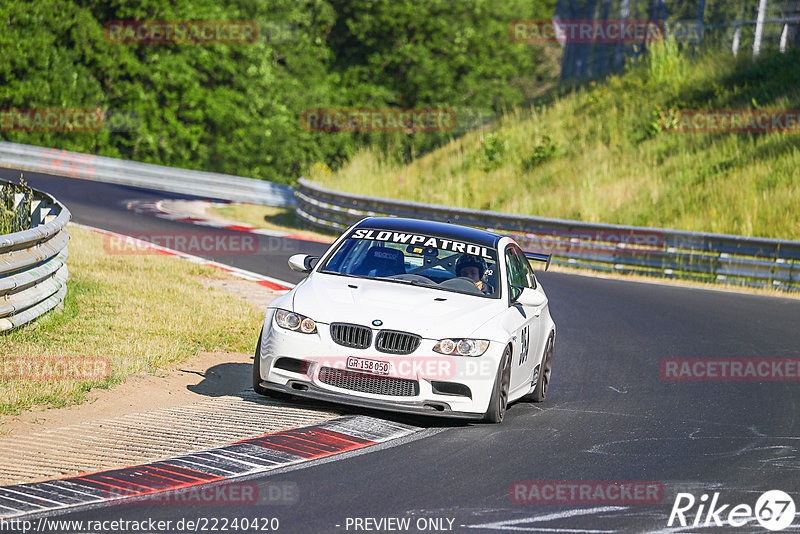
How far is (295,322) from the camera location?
28.6 ft

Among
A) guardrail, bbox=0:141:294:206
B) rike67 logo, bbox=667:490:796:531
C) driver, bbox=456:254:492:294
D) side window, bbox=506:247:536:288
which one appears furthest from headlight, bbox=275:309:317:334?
guardrail, bbox=0:141:294:206

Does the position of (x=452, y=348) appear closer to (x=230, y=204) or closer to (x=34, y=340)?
(x=34, y=340)

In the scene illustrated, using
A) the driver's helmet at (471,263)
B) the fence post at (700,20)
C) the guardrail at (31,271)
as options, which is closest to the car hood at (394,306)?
the driver's helmet at (471,263)

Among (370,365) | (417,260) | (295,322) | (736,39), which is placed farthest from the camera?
(736,39)

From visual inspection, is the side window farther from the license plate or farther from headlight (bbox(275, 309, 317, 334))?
headlight (bbox(275, 309, 317, 334))

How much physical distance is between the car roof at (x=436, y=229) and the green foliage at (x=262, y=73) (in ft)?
100

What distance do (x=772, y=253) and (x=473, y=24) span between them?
42.7 metres

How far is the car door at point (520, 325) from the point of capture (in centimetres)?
921

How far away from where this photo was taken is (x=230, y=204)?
109ft

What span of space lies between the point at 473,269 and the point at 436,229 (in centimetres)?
60

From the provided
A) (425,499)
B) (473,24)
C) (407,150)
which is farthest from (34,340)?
(473,24)

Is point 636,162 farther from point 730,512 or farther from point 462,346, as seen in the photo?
point 730,512

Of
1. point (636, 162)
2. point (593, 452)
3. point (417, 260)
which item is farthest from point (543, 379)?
point (636, 162)

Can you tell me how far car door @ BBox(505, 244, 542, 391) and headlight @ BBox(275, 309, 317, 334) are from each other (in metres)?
1.61
